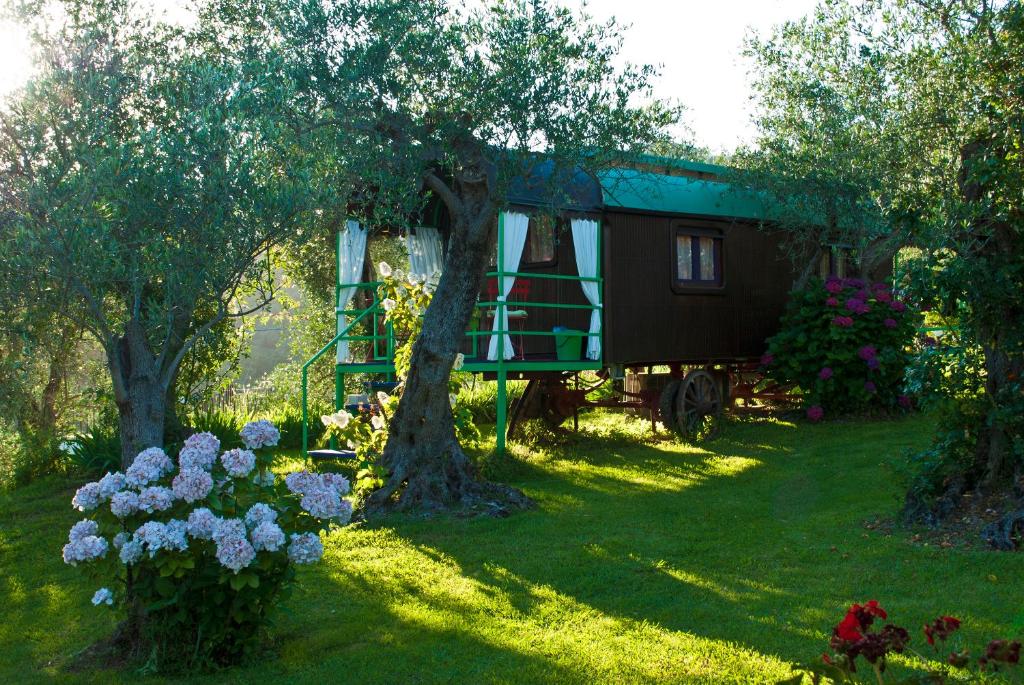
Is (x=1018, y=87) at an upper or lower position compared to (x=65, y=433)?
upper

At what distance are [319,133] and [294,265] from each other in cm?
831

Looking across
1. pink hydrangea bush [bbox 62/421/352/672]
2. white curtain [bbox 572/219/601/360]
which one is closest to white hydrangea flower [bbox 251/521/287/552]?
pink hydrangea bush [bbox 62/421/352/672]

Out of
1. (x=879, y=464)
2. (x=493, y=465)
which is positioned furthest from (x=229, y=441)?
(x=879, y=464)

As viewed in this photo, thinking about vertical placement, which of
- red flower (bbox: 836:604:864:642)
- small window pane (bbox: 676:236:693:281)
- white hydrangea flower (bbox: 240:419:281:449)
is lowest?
red flower (bbox: 836:604:864:642)

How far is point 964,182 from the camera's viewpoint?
7457 mm

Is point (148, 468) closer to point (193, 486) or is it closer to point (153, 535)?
point (193, 486)

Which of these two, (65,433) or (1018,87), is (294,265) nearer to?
(65,433)

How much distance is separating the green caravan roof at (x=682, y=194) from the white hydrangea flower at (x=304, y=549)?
860 centimetres

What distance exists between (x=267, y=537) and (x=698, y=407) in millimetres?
10106

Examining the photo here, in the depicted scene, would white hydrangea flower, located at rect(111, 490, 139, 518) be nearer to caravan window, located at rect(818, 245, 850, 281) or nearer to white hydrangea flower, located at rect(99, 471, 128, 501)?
white hydrangea flower, located at rect(99, 471, 128, 501)

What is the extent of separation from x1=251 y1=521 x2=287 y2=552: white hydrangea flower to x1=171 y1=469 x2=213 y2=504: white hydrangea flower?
1.05ft

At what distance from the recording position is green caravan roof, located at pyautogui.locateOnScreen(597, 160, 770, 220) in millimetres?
13305

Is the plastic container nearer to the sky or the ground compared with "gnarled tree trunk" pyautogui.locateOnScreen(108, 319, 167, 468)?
nearer to the sky

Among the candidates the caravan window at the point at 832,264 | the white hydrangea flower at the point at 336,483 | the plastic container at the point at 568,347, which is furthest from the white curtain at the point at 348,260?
the white hydrangea flower at the point at 336,483
